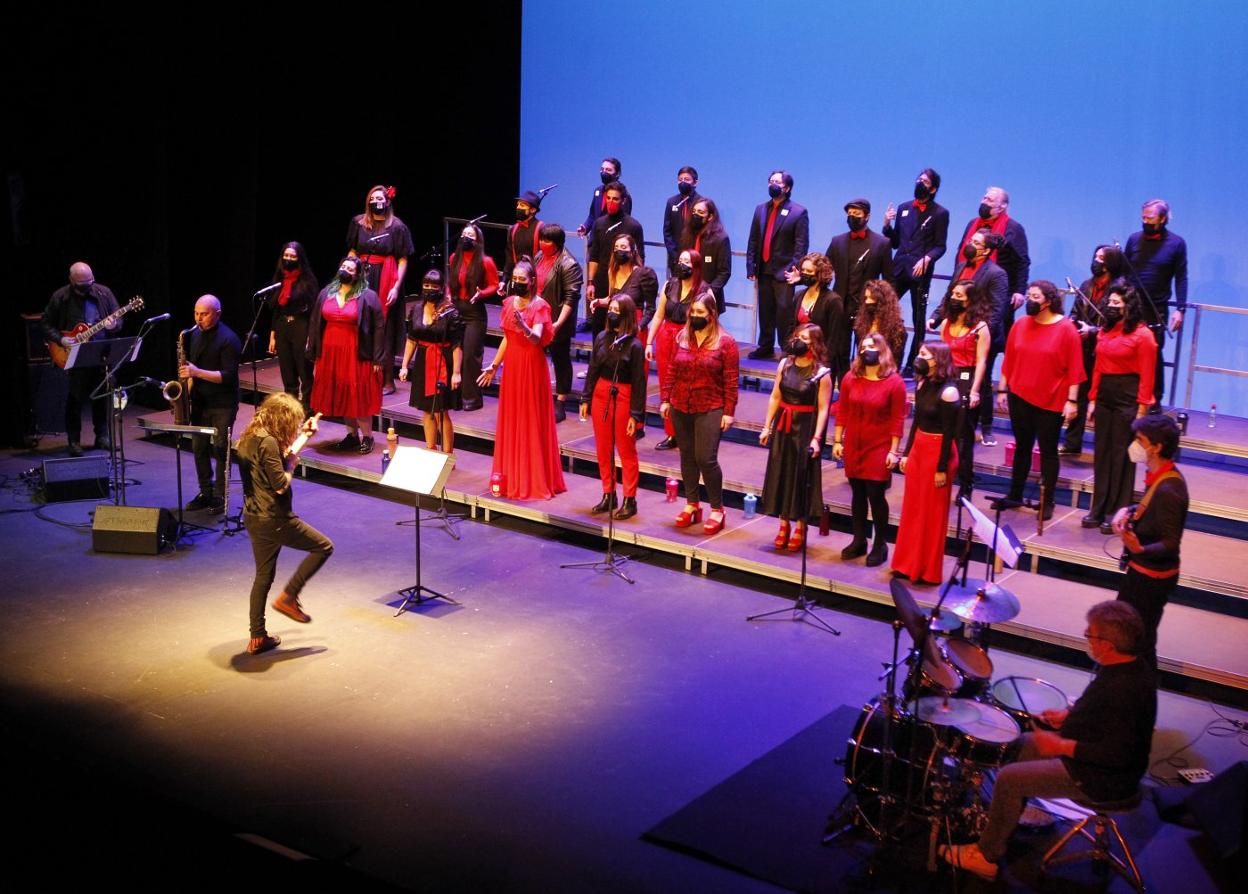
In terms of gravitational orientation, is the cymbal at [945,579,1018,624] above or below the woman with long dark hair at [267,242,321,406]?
below

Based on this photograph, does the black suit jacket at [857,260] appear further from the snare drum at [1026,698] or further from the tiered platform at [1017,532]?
the snare drum at [1026,698]

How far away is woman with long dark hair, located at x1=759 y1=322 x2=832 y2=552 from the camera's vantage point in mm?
8508

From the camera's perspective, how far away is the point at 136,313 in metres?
13.3

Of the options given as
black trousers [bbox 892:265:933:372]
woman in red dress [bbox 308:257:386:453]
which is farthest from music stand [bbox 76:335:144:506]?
black trousers [bbox 892:265:933:372]

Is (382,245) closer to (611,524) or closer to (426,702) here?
(611,524)

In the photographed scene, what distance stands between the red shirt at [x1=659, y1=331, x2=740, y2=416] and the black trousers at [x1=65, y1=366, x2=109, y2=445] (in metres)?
5.07

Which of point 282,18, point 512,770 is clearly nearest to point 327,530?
point 512,770

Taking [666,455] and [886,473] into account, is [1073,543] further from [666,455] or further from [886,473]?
[666,455]

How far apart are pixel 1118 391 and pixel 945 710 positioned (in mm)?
3887

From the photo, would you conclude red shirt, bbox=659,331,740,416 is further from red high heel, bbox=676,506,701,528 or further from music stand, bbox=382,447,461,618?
music stand, bbox=382,447,461,618

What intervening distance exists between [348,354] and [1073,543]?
5.62m

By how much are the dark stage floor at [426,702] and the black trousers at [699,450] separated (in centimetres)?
62

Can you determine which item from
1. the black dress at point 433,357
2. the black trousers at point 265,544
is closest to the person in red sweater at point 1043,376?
the black dress at point 433,357

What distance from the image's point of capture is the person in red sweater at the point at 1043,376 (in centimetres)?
878
